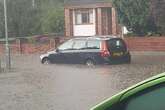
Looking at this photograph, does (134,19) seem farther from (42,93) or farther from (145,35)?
(42,93)

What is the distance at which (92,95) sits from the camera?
15922 millimetres

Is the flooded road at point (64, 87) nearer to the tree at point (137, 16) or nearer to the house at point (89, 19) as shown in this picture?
the tree at point (137, 16)

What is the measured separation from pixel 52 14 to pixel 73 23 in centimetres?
351

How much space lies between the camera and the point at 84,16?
5191 centimetres

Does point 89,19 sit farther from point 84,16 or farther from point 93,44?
point 93,44

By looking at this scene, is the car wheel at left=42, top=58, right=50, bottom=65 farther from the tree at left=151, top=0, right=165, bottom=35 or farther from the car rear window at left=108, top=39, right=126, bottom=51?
the tree at left=151, top=0, right=165, bottom=35

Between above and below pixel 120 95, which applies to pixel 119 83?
below

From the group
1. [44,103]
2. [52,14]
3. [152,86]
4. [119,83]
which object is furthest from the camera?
[52,14]

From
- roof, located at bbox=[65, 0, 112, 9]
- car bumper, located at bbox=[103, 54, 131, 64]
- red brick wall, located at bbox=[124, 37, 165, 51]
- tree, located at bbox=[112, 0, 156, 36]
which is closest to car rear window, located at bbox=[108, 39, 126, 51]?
car bumper, located at bbox=[103, 54, 131, 64]

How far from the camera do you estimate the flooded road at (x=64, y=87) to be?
14576 millimetres

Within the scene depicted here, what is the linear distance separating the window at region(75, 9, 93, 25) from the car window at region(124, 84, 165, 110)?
1858 inches

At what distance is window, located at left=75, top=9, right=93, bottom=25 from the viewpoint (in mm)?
51906

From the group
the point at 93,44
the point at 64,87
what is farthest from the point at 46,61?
the point at 64,87

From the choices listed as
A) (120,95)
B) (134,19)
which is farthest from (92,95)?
(134,19)
